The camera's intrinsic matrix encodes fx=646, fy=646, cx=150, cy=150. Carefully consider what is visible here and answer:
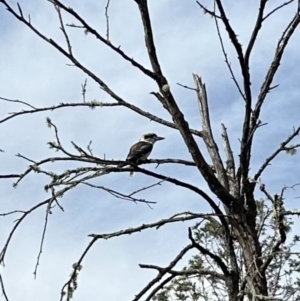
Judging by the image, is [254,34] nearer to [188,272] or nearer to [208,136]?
[208,136]

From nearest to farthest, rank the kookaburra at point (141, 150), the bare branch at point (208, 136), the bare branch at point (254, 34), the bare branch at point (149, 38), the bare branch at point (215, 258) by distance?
the bare branch at point (149, 38) < the bare branch at point (254, 34) < the bare branch at point (215, 258) < the bare branch at point (208, 136) < the kookaburra at point (141, 150)

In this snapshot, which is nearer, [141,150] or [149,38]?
[149,38]

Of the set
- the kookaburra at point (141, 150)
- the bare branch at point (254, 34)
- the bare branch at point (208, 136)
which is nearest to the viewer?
the bare branch at point (254, 34)

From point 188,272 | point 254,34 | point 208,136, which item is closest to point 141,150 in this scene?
point 208,136

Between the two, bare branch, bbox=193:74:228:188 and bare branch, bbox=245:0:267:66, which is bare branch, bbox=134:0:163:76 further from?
bare branch, bbox=193:74:228:188

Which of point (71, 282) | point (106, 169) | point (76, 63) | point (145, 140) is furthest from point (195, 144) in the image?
point (145, 140)

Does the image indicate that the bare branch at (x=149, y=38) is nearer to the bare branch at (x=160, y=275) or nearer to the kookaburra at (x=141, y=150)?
the bare branch at (x=160, y=275)

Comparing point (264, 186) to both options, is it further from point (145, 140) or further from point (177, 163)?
point (145, 140)

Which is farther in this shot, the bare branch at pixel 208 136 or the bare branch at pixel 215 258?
the bare branch at pixel 208 136

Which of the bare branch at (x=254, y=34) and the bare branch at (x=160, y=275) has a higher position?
the bare branch at (x=254, y=34)

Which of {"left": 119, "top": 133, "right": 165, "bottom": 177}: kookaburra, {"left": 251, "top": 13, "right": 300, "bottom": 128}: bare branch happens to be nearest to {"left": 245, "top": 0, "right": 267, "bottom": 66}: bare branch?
{"left": 251, "top": 13, "right": 300, "bottom": 128}: bare branch

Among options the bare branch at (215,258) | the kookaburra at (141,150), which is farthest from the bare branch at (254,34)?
the kookaburra at (141,150)

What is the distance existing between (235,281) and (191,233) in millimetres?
477

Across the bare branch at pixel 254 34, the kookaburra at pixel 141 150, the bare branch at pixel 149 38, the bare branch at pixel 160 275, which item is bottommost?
the bare branch at pixel 160 275
